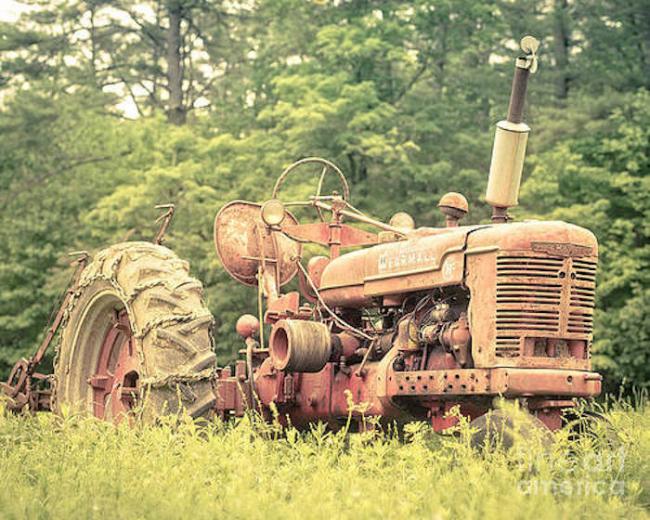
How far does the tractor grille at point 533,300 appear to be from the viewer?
660 cm

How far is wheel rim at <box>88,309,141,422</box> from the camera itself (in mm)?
7961

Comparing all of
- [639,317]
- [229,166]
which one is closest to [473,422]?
[639,317]

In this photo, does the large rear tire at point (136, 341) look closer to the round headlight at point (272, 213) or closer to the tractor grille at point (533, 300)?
the round headlight at point (272, 213)

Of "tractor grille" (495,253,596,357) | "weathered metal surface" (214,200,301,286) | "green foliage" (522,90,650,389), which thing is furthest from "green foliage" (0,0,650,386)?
"tractor grille" (495,253,596,357)

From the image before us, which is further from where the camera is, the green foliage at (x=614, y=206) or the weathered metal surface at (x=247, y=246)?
the green foliage at (x=614, y=206)

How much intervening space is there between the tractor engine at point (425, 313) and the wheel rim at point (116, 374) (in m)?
0.67

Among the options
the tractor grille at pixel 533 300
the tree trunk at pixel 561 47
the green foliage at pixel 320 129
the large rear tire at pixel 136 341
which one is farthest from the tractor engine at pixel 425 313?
the tree trunk at pixel 561 47

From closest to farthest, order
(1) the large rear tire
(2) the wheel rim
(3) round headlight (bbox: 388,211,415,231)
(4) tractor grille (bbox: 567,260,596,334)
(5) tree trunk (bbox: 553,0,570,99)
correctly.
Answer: (4) tractor grille (bbox: 567,260,596,334) → (1) the large rear tire → (2) the wheel rim → (3) round headlight (bbox: 388,211,415,231) → (5) tree trunk (bbox: 553,0,570,99)

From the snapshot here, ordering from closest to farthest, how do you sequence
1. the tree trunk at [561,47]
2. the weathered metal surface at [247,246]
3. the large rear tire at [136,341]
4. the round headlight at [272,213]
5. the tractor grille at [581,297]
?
the tractor grille at [581,297] < the large rear tire at [136,341] < the round headlight at [272,213] < the weathered metal surface at [247,246] < the tree trunk at [561,47]

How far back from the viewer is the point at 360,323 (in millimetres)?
8430

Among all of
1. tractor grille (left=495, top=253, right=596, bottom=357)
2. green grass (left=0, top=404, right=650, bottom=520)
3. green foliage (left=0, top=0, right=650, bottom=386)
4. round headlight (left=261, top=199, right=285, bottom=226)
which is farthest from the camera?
green foliage (left=0, top=0, right=650, bottom=386)

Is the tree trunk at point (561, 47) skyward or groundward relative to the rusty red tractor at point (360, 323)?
skyward

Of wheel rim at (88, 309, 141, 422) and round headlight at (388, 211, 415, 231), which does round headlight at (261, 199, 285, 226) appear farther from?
wheel rim at (88, 309, 141, 422)

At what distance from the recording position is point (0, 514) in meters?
4.79
